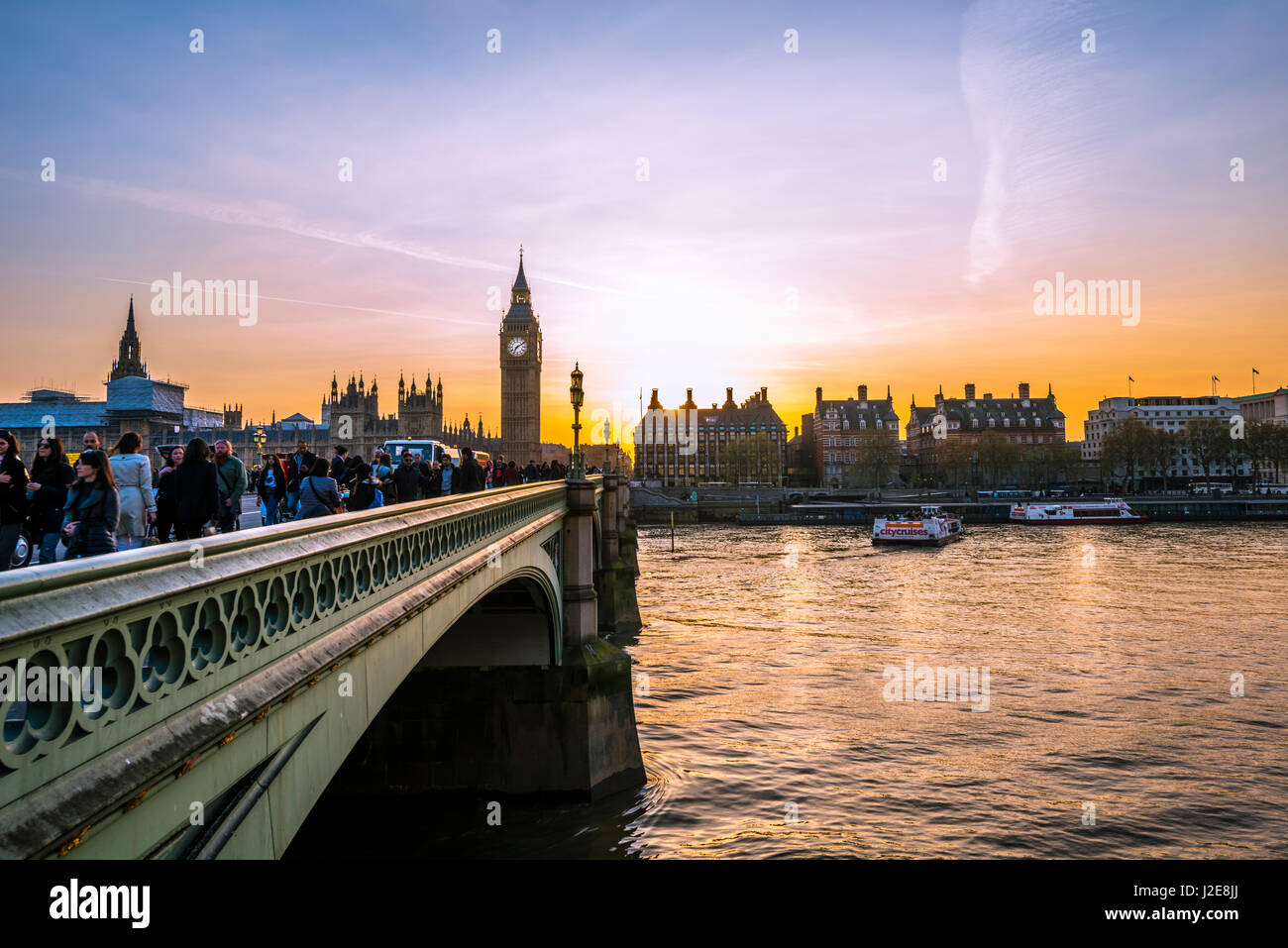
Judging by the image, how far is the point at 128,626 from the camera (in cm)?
290

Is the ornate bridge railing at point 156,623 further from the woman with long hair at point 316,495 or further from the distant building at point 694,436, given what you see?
the distant building at point 694,436

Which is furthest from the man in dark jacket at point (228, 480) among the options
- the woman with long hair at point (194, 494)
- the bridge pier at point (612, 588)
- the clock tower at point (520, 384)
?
the clock tower at point (520, 384)

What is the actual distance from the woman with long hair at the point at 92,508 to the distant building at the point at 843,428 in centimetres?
14796

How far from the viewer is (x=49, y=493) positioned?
7309 mm

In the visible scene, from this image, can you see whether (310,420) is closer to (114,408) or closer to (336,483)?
(114,408)

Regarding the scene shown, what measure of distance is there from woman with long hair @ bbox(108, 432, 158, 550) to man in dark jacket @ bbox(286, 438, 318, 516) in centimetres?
308

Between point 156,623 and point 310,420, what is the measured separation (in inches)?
5633

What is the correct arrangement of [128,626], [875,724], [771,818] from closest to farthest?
[128,626]
[771,818]
[875,724]

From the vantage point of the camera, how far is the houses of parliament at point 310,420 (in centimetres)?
7685
